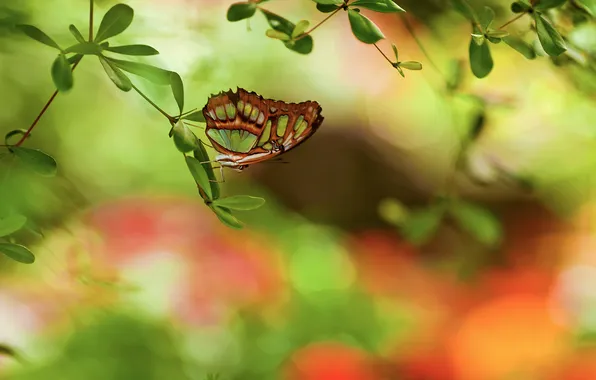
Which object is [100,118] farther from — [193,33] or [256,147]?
[256,147]

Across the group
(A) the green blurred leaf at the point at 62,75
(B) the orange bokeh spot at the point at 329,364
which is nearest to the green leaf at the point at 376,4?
(A) the green blurred leaf at the point at 62,75

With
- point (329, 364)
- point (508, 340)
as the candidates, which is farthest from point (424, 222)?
point (508, 340)

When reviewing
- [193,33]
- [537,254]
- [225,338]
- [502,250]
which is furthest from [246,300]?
[537,254]

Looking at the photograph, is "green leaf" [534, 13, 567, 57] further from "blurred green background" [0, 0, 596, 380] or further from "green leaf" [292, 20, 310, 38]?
"blurred green background" [0, 0, 596, 380]

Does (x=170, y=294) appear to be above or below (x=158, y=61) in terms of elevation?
below

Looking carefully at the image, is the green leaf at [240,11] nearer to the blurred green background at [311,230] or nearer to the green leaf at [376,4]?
the green leaf at [376,4]

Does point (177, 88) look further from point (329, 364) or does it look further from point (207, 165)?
point (329, 364)

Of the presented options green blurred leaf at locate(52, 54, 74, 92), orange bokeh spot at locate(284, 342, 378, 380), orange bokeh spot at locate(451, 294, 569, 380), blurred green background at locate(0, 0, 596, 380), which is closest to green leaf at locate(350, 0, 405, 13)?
green blurred leaf at locate(52, 54, 74, 92)
